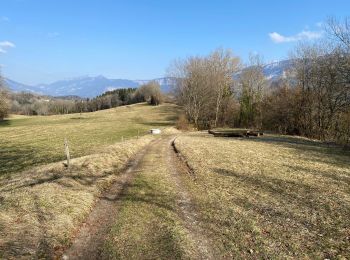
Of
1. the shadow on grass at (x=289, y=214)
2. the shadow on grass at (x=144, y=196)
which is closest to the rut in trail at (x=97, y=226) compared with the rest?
the shadow on grass at (x=144, y=196)

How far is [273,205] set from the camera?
1525 cm

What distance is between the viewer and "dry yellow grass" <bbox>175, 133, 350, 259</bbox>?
11188mm

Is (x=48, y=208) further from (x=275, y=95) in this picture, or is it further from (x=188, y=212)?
(x=275, y=95)

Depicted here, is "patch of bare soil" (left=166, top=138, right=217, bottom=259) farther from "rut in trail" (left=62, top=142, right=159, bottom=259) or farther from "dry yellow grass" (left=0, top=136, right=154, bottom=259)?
"dry yellow grass" (left=0, top=136, right=154, bottom=259)

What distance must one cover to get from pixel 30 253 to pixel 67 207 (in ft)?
13.8

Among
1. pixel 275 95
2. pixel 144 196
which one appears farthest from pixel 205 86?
pixel 144 196

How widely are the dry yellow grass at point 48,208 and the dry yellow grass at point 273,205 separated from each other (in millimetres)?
5116

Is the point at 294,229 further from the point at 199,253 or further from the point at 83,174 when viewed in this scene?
the point at 83,174

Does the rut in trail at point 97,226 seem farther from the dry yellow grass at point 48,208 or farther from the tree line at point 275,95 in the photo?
the tree line at point 275,95

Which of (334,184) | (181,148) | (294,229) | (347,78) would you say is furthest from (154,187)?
(347,78)

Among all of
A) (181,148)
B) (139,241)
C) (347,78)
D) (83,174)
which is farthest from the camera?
(347,78)

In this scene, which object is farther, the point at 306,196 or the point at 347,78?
the point at 347,78

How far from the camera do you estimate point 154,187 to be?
60.3 feet

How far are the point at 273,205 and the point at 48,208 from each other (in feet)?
31.8
